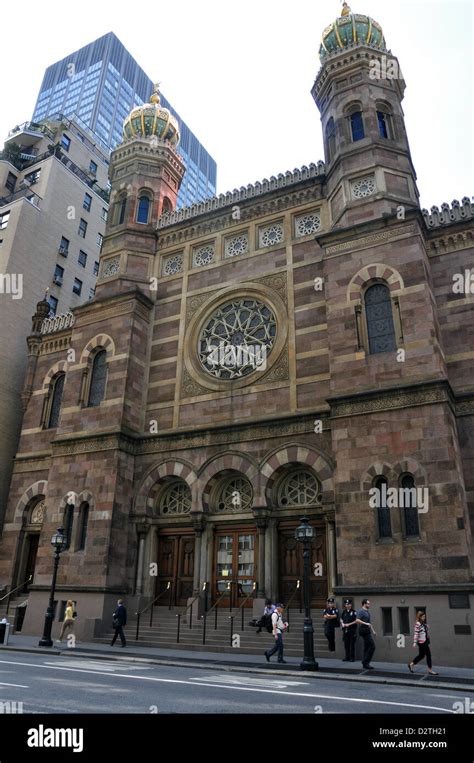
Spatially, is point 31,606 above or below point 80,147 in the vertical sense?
below

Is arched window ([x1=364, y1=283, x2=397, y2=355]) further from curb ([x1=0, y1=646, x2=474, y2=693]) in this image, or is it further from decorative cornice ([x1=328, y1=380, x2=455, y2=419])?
curb ([x1=0, y1=646, x2=474, y2=693])

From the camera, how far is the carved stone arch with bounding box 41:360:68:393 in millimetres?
28953

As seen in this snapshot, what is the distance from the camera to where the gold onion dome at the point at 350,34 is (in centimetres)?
2498

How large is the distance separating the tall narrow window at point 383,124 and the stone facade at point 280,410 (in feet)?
2.04

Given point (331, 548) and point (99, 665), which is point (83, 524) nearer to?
point (99, 665)

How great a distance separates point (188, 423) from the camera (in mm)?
23016

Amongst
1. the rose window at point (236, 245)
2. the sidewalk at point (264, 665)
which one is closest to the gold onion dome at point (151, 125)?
the rose window at point (236, 245)

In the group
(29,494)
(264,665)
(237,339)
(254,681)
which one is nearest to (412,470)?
(264,665)

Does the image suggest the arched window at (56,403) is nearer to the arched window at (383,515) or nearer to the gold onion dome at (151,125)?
the gold onion dome at (151,125)

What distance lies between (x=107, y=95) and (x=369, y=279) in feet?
436

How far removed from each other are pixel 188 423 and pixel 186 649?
880 centimetres

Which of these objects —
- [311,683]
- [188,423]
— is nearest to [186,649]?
[311,683]

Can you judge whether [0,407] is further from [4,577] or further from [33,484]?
[4,577]

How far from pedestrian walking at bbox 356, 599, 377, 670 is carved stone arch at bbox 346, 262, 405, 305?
34.1 feet
